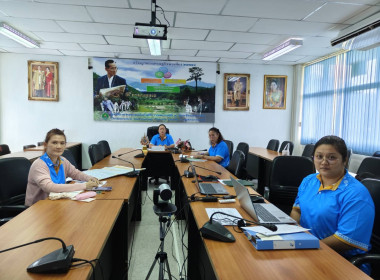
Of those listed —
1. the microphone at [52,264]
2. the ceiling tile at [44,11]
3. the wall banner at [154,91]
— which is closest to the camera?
the microphone at [52,264]

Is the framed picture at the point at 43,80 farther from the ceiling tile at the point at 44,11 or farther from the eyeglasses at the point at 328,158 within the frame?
the eyeglasses at the point at 328,158

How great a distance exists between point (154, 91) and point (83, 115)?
→ 5.93 feet

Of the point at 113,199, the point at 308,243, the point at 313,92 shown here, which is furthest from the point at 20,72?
the point at 313,92

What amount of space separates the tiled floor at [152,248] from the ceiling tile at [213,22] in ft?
9.13

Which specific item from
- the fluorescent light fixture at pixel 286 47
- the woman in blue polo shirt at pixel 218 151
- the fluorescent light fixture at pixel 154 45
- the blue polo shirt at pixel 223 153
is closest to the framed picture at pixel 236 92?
the fluorescent light fixture at pixel 286 47

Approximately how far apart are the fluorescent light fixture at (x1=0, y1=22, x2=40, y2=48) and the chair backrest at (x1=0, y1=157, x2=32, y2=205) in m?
2.67

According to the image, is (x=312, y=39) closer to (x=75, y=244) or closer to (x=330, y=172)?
(x=330, y=172)

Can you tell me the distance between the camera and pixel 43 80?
17.6ft

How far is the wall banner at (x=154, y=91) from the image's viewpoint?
5.51 metres

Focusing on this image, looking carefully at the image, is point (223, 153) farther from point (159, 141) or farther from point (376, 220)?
point (376, 220)

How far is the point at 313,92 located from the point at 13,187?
5.81m

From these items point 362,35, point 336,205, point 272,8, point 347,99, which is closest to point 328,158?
point 336,205

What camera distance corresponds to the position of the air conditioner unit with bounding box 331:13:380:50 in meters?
3.06

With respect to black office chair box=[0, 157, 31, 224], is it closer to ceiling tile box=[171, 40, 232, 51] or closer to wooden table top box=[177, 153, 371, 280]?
wooden table top box=[177, 153, 371, 280]
